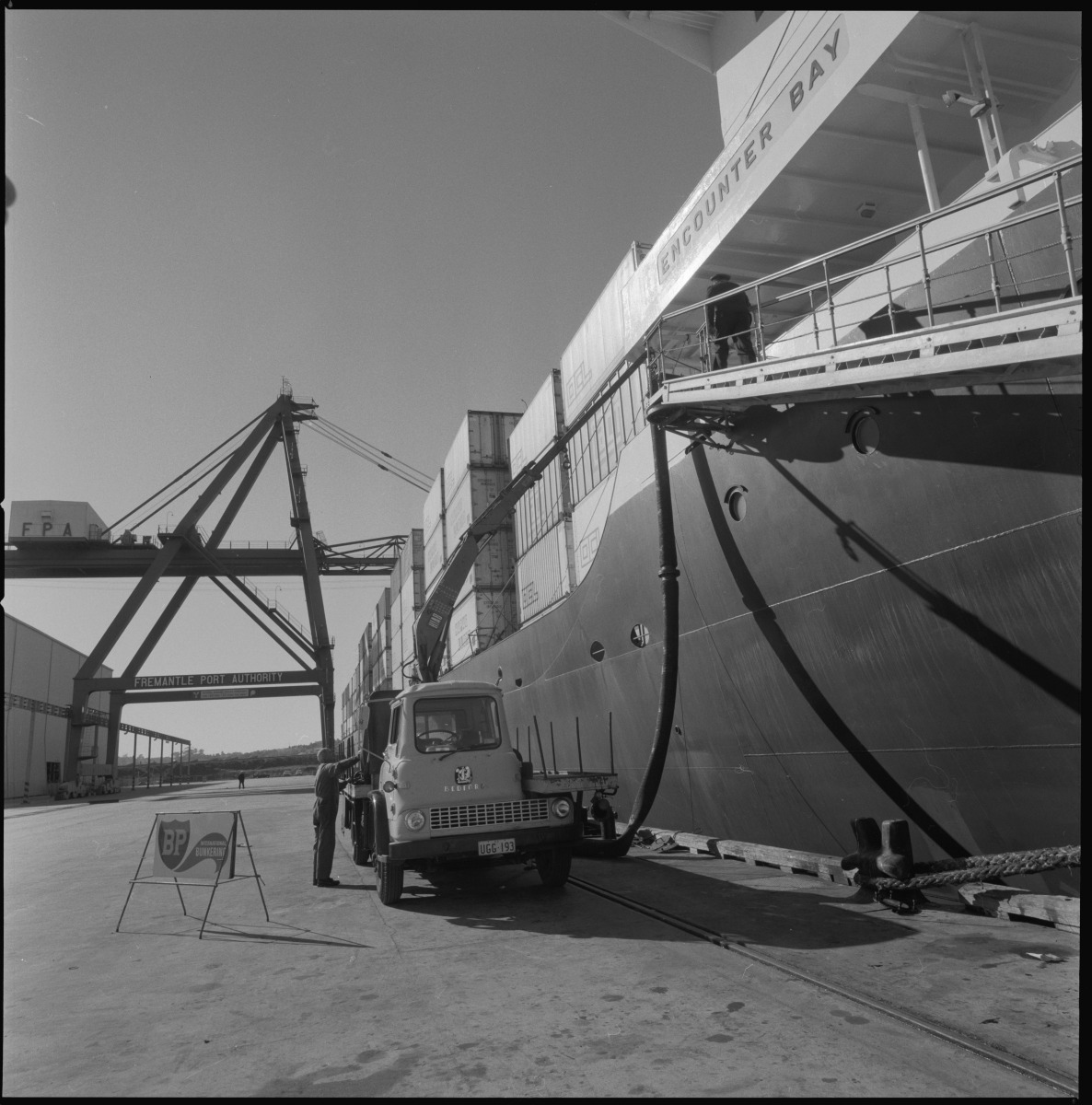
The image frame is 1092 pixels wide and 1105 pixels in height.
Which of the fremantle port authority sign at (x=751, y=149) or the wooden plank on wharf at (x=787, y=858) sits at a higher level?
the fremantle port authority sign at (x=751, y=149)

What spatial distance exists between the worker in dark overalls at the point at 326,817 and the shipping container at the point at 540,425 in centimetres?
707

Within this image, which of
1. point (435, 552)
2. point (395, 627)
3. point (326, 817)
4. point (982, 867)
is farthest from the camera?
point (395, 627)

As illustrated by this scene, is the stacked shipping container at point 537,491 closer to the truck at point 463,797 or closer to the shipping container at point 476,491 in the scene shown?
the shipping container at point 476,491

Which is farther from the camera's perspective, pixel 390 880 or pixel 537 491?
pixel 537 491

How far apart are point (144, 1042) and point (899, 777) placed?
18.4 ft

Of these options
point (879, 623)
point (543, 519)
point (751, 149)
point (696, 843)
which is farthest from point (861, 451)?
point (543, 519)

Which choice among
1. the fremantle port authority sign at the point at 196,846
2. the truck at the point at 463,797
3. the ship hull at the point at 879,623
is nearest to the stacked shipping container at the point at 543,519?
the ship hull at the point at 879,623

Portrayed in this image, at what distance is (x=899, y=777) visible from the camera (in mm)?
6762

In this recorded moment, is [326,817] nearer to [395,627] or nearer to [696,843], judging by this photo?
[696,843]

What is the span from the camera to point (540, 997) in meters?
4.95

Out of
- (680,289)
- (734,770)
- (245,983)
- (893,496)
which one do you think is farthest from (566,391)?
(245,983)

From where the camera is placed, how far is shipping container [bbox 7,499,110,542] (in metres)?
35.4

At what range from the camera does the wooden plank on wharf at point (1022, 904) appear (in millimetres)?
5582

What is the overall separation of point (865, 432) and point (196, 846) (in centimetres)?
703
